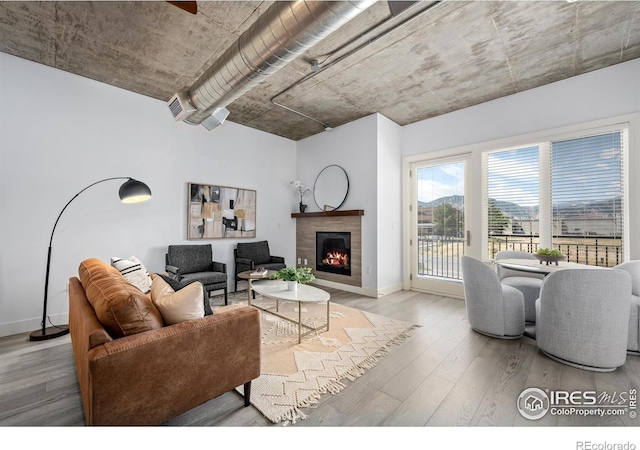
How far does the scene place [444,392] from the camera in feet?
Answer: 6.29

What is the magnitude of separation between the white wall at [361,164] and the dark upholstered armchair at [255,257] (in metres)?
1.51

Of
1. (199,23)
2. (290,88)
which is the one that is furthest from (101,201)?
(290,88)

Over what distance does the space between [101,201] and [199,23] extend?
255 cm

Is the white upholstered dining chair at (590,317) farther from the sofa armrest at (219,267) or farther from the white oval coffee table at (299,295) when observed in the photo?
the sofa armrest at (219,267)

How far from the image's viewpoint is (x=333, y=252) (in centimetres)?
528

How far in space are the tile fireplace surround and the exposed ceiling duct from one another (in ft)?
8.92

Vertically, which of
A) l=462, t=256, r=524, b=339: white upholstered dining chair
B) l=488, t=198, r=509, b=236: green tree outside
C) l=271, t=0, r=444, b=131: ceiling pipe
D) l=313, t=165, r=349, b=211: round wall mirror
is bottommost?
l=462, t=256, r=524, b=339: white upholstered dining chair

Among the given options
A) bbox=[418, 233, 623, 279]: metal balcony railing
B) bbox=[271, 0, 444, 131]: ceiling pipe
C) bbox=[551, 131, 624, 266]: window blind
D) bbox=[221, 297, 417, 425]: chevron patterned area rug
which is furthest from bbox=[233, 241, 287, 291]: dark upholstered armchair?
bbox=[551, 131, 624, 266]: window blind

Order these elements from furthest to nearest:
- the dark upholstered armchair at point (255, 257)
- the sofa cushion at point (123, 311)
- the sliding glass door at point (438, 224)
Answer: the dark upholstered armchair at point (255, 257)
the sliding glass door at point (438, 224)
the sofa cushion at point (123, 311)

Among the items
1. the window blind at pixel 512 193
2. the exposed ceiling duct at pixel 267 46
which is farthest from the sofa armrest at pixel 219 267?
the window blind at pixel 512 193

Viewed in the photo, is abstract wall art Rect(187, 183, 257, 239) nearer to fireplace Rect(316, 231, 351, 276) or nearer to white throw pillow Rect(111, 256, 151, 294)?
fireplace Rect(316, 231, 351, 276)

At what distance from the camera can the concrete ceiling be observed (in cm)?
241

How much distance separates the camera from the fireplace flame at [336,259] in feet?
16.6

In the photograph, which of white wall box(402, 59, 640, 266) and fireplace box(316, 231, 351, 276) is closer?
white wall box(402, 59, 640, 266)
